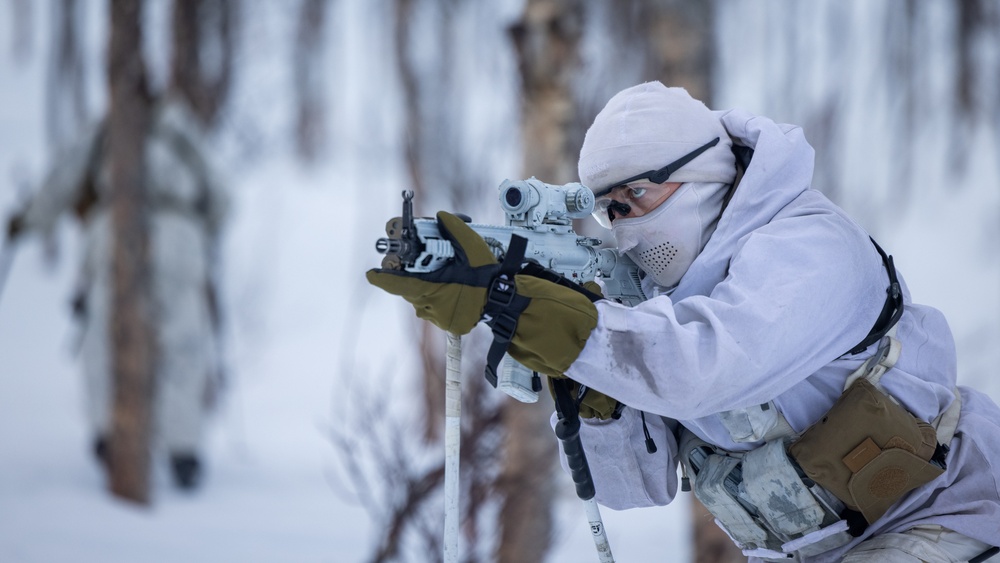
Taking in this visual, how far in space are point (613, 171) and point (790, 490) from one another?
70 cm

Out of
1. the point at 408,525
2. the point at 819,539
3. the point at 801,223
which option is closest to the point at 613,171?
the point at 801,223

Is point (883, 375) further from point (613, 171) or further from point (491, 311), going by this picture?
point (491, 311)

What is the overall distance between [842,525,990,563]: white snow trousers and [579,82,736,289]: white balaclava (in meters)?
0.65

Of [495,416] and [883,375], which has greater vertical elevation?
[883,375]

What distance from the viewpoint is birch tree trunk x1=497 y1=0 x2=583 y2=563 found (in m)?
4.59

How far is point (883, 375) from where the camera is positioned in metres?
1.93

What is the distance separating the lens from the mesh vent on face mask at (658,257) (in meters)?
2.07

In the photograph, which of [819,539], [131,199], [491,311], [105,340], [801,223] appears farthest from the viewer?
[105,340]

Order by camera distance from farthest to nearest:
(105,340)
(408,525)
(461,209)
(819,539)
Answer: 1. (461,209)
2. (105,340)
3. (408,525)
4. (819,539)

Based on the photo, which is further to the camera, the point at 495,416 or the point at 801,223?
the point at 495,416

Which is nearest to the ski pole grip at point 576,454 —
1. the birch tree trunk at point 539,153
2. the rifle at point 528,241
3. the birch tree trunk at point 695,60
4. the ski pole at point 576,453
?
the ski pole at point 576,453

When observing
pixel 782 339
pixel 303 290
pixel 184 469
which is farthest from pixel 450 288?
pixel 303 290

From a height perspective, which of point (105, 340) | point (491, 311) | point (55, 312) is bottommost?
point (55, 312)

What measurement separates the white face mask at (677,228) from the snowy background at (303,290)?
79.3 inches
